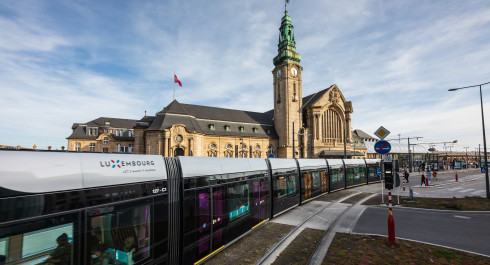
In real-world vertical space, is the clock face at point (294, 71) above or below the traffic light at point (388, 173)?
above

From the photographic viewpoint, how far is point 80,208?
13.1 feet

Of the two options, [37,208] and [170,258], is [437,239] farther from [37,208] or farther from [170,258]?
[37,208]

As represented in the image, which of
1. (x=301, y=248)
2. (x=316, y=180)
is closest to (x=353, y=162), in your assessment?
(x=316, y=180)

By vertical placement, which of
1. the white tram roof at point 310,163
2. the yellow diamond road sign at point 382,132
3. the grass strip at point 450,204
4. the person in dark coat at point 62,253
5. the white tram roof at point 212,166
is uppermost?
the yellow diamond road sign at point 382,132

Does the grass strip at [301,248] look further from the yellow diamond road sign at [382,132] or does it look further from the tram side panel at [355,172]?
the tram side panel at [355,172]

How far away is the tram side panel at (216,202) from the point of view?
6398 mm

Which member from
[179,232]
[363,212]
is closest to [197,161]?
[179,232]

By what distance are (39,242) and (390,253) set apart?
9.08 meters

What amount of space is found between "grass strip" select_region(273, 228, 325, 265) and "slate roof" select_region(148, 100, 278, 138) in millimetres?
35085

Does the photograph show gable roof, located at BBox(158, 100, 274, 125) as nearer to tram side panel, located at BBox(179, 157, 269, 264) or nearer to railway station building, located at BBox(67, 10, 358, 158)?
railway station building, located at BBox(67, 10, 358, 158)

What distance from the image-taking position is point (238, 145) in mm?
51875

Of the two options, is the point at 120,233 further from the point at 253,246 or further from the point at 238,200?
the point at 253,246

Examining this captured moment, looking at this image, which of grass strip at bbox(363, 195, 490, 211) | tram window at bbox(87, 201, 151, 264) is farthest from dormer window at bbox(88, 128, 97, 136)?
tram window at bbox(87, 201, 151, 264)

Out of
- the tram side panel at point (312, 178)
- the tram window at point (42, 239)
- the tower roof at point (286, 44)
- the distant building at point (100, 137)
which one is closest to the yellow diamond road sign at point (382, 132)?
the tram side panel at point (312, 178)
